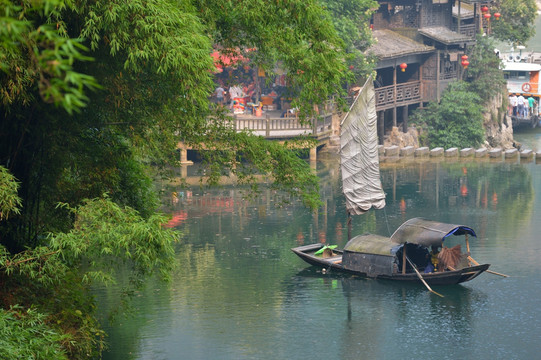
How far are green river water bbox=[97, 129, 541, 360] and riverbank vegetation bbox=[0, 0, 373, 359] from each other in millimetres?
3022

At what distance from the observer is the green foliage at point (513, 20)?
50844 millimetres

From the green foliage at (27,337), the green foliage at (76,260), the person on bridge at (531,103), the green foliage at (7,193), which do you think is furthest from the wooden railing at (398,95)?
the green foliage at (7,193)

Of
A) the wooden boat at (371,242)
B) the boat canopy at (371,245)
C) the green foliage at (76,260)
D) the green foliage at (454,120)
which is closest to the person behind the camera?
the green foliage at (76,260)

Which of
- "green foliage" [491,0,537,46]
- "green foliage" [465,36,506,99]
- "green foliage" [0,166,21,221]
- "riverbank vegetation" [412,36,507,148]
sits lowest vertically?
"green foliage" [0,166,21,221]

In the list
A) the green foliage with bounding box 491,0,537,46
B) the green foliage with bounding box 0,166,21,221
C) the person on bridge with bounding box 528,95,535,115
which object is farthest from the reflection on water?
the person on bridge with bounding box 528,95,535,115

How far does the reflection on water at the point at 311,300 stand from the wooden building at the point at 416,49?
13.9m

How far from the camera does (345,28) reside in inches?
1575

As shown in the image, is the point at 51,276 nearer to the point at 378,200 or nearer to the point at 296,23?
the point at 296,23

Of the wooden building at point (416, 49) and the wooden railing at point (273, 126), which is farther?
the wooden building at point (416, 49)

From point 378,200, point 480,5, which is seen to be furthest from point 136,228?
point 480,5

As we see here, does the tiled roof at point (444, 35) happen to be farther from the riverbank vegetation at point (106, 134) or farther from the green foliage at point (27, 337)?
the green foliage at point (27, 337)

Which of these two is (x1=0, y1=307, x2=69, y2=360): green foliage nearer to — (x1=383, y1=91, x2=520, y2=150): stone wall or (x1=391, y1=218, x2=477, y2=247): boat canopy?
(x1=391, y1=218, x2=477, y2=247): boat canopy

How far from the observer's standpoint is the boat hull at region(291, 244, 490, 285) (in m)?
22.0

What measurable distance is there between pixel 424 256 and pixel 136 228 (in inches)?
496
